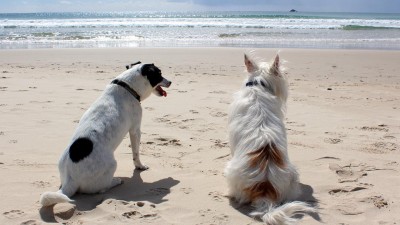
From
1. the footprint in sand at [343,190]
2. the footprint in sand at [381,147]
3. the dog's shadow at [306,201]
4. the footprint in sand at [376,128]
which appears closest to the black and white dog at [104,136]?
the dog's shadow at [306,201]

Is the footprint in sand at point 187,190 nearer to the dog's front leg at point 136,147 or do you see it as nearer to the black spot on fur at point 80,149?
the dog's front leg at point 136,147

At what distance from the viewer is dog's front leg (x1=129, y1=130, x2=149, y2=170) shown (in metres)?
4.83

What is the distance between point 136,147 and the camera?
4.88 m

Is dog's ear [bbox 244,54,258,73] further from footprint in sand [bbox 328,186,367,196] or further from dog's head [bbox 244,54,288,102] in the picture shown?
footprint in sand [bbox 328,186,367,196]

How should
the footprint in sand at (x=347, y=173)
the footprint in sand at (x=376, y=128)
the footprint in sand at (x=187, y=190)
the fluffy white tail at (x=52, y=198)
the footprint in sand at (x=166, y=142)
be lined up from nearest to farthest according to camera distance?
the fluffy white tail at (x=52, y=198), the footprint in sand at (x=187, y=190), the footprint in sand at (x=347, y=173), the footprint in sand at (x=166, y=142), the footprint in sand at (x=376, y=128)

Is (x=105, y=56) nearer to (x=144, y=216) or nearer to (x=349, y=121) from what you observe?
(x=349, y=121)

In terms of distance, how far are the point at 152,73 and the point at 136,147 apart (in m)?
0.86

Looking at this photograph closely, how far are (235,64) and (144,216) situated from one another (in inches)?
417

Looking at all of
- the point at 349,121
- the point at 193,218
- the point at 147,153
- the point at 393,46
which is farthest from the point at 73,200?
the point at 393,46

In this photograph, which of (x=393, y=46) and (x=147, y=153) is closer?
(x=147, y=153)

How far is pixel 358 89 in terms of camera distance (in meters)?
9.69

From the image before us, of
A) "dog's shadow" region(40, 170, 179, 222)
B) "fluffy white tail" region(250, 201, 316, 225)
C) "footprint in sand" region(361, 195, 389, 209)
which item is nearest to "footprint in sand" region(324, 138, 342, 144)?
"footprint in sand" region(361, 195, 389, 209)

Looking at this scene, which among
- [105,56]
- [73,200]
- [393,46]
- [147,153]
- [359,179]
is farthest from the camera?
[393,46]

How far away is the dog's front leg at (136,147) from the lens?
4828 mm
